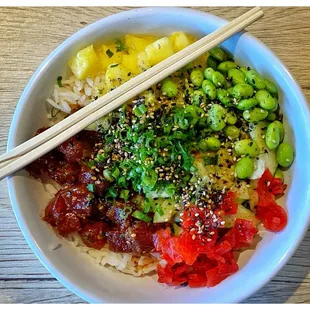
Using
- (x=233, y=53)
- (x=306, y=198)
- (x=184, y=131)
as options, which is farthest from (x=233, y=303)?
(x=233, y=53)

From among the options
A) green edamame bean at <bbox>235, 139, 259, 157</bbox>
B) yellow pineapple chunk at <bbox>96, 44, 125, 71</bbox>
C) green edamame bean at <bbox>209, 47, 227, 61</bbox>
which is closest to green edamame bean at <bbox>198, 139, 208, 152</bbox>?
green edamame bean at <bbox>235, 139, 259, 157</bbox>

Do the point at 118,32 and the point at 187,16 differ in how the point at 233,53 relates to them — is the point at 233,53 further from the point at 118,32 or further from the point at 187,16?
the point at 118,32

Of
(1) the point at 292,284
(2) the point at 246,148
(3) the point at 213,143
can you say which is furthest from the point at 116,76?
(1) the point at 292,284

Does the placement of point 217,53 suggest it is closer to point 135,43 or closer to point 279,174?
point 135,43

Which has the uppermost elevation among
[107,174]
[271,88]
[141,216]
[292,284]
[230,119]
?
[271,88]

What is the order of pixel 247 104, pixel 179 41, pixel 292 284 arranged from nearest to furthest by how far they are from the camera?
pixel 247 104, pixel 179 41, pixel 292 284

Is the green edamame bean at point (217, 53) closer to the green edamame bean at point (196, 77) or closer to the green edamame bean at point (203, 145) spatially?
the green edamame bean at point (196, 77)

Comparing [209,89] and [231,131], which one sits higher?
[209,89]

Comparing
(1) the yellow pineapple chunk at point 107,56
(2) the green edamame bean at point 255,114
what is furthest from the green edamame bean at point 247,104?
(1) the yellow pineapple chunk at point 107,56
